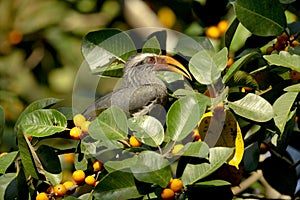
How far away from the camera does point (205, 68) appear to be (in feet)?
7.48

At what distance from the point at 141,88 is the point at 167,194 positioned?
1009 mm

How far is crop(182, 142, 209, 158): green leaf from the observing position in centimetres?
202

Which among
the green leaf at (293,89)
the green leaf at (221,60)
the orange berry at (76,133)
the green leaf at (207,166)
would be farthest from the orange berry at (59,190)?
the green leaf at (293,89)

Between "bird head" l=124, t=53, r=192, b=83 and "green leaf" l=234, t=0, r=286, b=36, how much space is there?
0.30 meters

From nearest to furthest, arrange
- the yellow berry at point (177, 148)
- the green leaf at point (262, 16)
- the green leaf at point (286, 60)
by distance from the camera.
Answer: the yellow berry at point (177, 148), the green leaf at point (286, 60), the green leaf at point (262, 16)

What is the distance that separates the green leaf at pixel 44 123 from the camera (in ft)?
7.51

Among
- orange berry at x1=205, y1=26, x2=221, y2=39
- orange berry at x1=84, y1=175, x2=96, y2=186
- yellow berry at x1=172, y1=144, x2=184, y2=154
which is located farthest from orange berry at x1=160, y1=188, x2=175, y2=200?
orange berry at x1=205, y1=26, x2=221, y2=39

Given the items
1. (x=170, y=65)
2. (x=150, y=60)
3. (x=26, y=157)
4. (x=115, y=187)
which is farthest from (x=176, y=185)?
(x=150, y=60)

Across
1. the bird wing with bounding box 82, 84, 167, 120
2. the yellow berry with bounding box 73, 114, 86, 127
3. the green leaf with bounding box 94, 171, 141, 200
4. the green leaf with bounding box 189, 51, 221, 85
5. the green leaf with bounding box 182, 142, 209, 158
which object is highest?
the green leaf with bounding box 189, 51, 221, 85

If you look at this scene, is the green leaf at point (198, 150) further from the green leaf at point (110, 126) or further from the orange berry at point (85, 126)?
the orange berry at point (85, 126)

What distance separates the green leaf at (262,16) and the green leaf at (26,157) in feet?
2.79

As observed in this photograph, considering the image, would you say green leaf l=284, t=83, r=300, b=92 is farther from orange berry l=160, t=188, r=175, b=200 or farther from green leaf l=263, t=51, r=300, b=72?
orange berry l=160, t=188, r=175, b=200

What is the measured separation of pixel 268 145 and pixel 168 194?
988 millimetres

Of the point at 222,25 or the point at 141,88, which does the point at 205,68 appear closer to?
the point at 141,88
